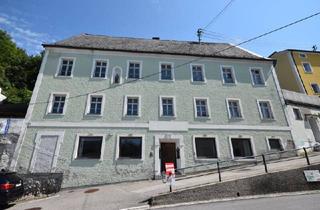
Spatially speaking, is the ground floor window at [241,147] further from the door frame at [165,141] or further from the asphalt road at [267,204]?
the asphalt road at [267,204]

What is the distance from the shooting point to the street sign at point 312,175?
9.26m

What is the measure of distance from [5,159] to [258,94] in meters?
19.8

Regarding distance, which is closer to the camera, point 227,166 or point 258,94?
point 227,166

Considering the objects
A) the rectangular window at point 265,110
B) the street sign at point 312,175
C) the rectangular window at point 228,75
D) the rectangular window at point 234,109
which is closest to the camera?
the street sign at point 312,175

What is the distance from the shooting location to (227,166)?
13914 millimetres

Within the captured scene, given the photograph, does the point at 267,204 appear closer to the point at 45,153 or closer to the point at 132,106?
the point at 132,106

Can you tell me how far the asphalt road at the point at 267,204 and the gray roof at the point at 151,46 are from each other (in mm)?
12571

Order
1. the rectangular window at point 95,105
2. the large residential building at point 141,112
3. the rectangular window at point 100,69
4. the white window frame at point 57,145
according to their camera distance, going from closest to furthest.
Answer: the white window frame at point 57,145, the large residential building at point 141,112, the rectangular window at point 95,105, the rectangular window at point 100,69

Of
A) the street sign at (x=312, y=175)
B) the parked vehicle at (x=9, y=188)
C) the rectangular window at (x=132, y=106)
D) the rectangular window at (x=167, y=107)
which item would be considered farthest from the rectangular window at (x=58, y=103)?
the street sign at (x=312, y=175)

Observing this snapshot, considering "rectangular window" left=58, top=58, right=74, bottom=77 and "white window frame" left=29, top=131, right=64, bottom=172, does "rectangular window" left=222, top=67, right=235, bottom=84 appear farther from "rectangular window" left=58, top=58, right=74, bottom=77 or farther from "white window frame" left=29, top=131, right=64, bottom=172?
"white window frame" left=29, top=131, right=64, bottom=172

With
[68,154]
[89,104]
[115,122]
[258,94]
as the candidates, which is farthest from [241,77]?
[68,154]

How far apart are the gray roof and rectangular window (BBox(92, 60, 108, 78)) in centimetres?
126

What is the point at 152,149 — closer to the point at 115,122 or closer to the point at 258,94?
the point at 115,122

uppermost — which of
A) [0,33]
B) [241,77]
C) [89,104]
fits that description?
[0,33]
